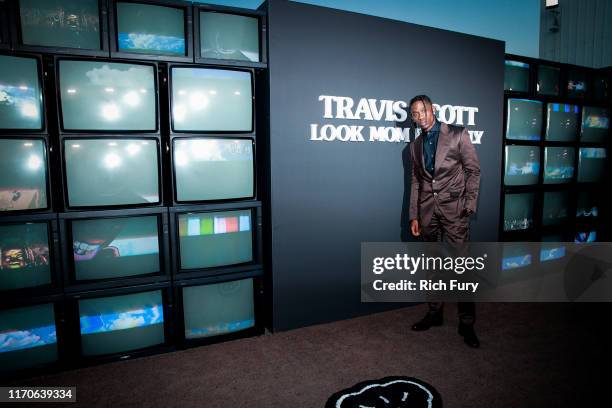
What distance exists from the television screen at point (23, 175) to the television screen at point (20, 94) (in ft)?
0.32

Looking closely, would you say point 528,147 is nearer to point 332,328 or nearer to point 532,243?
point 532,243

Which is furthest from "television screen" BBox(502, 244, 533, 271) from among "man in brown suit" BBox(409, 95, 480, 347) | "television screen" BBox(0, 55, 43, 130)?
"television screen" BBox(0, 55, 43, 130)

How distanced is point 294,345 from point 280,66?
1912mm

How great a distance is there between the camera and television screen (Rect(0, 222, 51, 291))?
85.5 inches

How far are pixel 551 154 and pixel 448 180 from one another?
1859 mm

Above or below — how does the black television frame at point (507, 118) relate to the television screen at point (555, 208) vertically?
above

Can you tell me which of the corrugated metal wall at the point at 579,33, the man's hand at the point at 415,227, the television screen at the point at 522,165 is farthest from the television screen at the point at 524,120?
the corrugated metal wall at the point at 579,33

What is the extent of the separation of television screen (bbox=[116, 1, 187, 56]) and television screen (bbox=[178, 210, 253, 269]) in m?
1.05

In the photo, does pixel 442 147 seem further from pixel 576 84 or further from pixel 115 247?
pixel 576 84

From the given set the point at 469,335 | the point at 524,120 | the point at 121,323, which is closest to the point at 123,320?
the point at 121,323

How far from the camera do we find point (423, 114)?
8.71 ft

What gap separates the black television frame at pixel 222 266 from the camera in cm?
250

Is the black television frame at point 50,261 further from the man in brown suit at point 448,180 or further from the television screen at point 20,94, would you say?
the man in brown suit at point 448,180

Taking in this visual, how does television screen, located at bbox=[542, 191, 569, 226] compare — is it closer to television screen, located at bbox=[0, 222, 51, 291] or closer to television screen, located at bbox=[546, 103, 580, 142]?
television screen, located at bbox=[546, 103, 580, 142]
